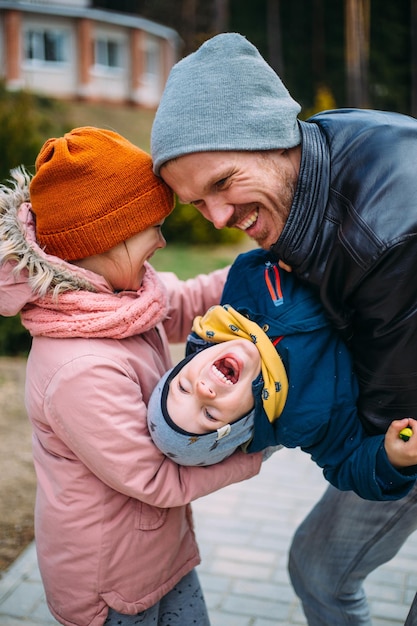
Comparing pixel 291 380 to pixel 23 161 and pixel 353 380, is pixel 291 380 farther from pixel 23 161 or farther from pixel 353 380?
pixel 23 161

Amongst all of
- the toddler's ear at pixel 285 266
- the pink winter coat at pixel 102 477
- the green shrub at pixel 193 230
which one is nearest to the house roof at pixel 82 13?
the green shrub at pixel 193 230

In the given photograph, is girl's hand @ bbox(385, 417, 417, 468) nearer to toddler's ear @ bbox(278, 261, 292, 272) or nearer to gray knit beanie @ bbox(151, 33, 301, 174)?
toddler's ear @ bbox(278, 261, 292, 272)

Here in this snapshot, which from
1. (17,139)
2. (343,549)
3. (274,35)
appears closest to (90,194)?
(343,549)

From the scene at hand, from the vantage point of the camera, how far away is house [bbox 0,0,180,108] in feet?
87.6

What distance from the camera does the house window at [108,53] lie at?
1155 inches


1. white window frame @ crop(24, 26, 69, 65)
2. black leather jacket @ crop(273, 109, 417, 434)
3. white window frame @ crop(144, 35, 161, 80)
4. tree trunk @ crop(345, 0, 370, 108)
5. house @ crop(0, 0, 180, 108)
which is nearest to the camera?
black leather jacket @ crop(273, 109, 417, 434)

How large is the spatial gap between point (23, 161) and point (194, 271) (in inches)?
145

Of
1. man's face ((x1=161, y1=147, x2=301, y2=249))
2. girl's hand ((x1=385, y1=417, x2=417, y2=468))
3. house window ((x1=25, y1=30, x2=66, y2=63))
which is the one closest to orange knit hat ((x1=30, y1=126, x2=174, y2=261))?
man's face ((x1=161, y1=147, x2=301, y2=249))

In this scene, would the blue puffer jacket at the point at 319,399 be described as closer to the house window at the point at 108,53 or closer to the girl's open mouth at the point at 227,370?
the girl's open mouth at the point at 227,370

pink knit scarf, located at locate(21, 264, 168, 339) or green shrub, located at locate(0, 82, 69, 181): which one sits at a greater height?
pink knit scarf, located at locate(21, 264, 168, 339)

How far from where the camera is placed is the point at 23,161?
27.8 feet

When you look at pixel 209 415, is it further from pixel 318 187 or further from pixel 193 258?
pixel 193 258

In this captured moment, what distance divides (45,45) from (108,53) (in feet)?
9.15

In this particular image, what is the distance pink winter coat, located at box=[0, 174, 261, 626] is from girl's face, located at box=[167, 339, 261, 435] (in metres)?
0.17
